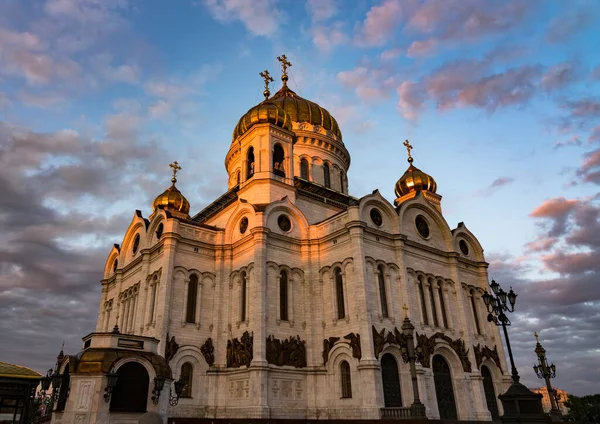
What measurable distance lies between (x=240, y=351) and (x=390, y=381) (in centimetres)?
732

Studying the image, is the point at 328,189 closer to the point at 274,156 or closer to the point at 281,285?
the point at 274,156

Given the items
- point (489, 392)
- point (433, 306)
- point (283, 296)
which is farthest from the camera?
point (489, 392)

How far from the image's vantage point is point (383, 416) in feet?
64.3

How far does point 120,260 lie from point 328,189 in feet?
49.2

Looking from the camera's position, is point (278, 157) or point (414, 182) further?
point (414, 182)

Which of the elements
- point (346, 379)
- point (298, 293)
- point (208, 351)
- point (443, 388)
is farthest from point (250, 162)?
point (443, 388)

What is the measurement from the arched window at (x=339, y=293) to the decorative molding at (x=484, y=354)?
8575 mm

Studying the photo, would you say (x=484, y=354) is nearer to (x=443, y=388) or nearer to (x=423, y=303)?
(x=443, y=388)

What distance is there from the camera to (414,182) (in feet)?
114

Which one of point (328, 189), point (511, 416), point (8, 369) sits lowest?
point (511, 416)

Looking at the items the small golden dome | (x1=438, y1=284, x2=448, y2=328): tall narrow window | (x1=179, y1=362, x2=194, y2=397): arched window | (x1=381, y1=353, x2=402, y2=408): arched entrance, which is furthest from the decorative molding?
the small golden dome

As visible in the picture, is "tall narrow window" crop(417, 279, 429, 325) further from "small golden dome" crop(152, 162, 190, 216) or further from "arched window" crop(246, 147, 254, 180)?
"small golden dome" crop(152, 162, 190, 216)

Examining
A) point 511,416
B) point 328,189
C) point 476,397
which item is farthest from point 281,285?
point 511,416

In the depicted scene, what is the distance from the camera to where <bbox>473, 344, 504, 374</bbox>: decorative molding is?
84.8 feet
